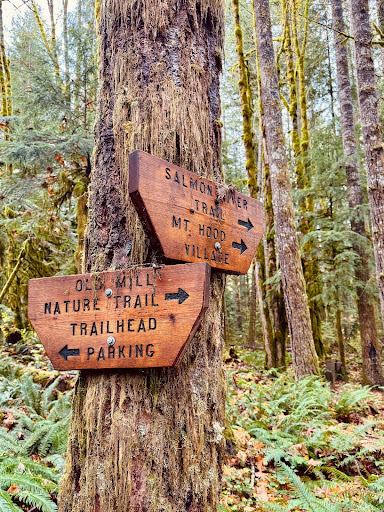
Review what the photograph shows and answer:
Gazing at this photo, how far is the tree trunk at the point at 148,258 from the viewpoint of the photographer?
1538 mm

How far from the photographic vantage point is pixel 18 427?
13.6 ft

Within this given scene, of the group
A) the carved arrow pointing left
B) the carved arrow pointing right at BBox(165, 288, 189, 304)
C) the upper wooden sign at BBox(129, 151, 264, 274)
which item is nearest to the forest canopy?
the upper wooden sign at BBox(129, 151, 264, 274)

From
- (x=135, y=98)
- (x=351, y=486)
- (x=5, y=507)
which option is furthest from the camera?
(x=351, y=486)

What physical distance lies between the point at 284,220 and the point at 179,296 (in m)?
6.65

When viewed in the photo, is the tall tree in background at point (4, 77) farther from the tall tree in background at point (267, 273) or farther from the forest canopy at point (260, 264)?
the tall tree in background at point (267, 273)

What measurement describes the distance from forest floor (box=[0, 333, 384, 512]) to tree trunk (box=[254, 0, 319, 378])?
0.85 meters

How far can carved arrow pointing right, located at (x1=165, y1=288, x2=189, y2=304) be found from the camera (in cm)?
150

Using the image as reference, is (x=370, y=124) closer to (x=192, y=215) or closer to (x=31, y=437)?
(x=192, y=215)

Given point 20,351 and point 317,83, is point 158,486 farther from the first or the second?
point 317,83

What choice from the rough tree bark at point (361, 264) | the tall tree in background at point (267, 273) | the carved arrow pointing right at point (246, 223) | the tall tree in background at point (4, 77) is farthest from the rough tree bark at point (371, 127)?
the tall tree in background at point (4, 77)

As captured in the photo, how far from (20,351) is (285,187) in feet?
20.9

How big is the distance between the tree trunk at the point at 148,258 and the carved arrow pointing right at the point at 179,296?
0.24 metres

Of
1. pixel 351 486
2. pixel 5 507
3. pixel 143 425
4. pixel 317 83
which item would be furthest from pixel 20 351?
pixel 317 83

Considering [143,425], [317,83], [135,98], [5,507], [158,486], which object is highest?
[317,83]
